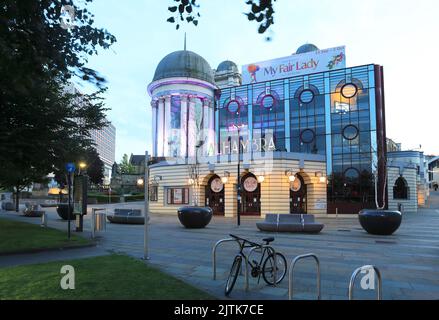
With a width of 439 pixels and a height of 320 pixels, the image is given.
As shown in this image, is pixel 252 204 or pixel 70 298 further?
pixel 252 204

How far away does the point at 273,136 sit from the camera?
49.0 metres

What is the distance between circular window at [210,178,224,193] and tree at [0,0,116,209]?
18104 millimetres

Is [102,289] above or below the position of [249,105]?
below

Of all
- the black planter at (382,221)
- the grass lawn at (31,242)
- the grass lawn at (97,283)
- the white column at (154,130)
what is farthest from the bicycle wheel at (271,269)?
the white column at (154,130)

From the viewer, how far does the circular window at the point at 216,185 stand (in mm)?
39188

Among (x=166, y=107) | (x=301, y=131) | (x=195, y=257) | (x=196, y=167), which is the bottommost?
(x=195, y=257)

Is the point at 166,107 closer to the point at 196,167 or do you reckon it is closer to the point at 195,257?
the point at 196,167

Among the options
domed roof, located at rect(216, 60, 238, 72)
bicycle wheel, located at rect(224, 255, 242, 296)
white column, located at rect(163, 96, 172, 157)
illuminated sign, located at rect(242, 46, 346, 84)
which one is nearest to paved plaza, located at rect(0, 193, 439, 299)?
bicycle wheel, located at rect(224, 255, 242, 296)

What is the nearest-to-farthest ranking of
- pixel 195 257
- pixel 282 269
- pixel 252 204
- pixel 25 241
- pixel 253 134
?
pixel 282 269 → pixel 195 257 → pixel 25 241 → pixel 252 204 → pixel 253 134

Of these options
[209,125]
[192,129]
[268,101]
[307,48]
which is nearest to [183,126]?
[192,129]

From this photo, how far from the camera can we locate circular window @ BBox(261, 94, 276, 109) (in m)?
49.7

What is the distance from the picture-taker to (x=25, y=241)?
14.1 meters
